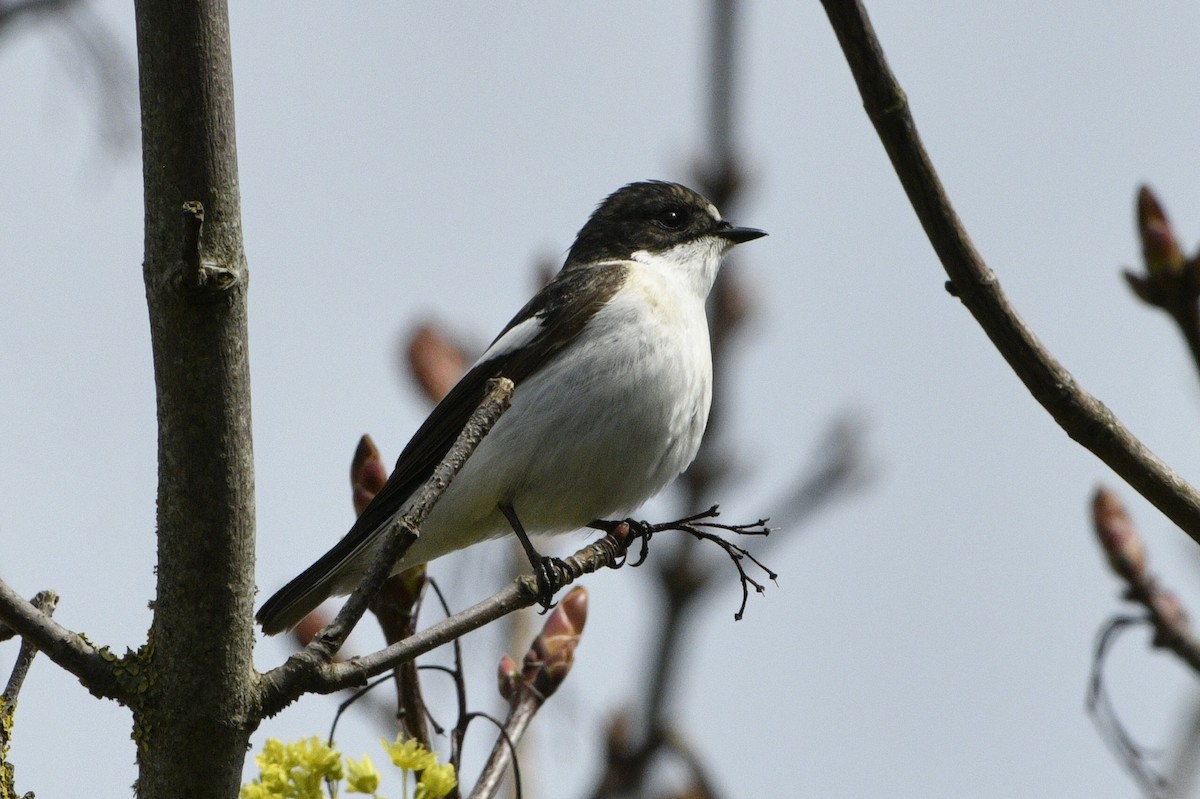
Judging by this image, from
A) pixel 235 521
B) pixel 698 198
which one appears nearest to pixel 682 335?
pixel 698 198

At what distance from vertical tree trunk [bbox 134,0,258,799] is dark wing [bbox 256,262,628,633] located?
71.1 inches

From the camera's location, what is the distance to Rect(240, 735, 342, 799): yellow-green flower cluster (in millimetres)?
A: 2316

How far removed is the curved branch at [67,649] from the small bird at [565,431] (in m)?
1.97

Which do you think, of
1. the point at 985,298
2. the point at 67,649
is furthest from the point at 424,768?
the point at 985,298

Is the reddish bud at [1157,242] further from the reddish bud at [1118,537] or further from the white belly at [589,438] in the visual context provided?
the white belly at [589,438]

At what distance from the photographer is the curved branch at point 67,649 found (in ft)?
7.45

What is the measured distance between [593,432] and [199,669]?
2636 millimetres

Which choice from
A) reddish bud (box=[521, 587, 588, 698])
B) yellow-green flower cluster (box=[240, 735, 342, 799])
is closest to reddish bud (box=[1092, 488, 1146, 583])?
reddish bud (box=[521, 587, 588, 698])

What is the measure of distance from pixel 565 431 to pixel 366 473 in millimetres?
1287

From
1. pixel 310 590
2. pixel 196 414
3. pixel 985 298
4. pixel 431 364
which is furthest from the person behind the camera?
pixel 431 364

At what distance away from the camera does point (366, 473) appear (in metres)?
3.72

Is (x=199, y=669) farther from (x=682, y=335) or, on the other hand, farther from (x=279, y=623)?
(x=682, y=335)

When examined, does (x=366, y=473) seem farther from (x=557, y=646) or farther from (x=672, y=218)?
(x=672, y=218)

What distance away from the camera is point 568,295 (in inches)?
222
